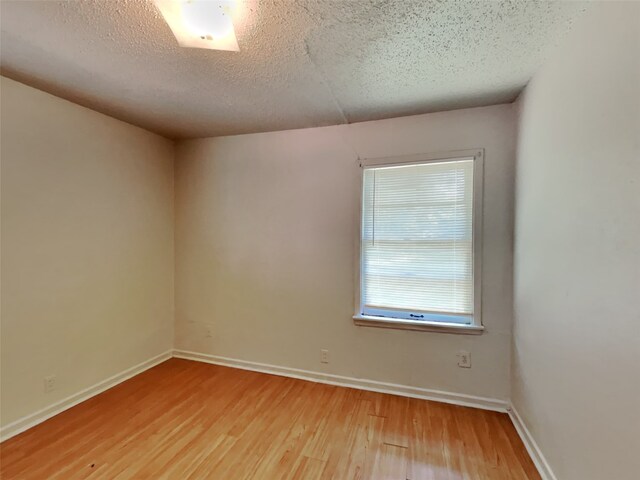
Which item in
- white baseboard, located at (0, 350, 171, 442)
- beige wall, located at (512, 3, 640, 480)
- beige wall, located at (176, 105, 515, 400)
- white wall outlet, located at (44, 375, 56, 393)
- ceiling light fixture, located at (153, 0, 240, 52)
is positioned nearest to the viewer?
beige wall, located at (512, 3, 640, 480)

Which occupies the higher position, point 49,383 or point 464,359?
point 464,359

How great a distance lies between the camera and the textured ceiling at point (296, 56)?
1.34m

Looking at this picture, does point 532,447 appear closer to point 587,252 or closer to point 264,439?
point 587,252

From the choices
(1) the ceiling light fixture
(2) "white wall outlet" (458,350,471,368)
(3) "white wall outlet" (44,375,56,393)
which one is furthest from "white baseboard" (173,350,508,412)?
(1) the ceiling light fixture

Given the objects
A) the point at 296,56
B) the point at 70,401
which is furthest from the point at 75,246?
the point at 296,56

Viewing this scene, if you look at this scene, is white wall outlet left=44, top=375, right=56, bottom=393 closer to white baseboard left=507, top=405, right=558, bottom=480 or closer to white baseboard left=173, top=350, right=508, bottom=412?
white baseboard left=173, top=350, right=508, bottom=412

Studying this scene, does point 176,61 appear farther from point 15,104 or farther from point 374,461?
point 374,461

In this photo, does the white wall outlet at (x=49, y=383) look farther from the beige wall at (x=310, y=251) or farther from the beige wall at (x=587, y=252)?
the beige wall at (x=587, y=252)

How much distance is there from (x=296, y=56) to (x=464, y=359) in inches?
101

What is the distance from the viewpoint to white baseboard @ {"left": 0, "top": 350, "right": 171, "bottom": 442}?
1964mm

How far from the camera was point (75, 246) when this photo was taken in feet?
7.74

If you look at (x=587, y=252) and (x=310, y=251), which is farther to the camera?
(x=310, y=251)

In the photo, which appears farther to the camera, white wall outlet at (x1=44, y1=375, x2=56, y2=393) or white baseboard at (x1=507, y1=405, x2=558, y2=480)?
white wall outlet at (x1=44, y1=375, x2=56, y2=393)

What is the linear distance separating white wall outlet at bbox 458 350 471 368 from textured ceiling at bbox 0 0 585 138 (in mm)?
2023
